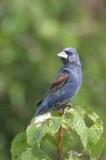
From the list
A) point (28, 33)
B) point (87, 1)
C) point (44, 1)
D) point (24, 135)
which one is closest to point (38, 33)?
point (28, 33)

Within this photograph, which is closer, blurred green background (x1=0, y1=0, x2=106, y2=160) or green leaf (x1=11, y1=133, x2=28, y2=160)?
green leaf (x1=11, y1=133, x2=28, y2=160)

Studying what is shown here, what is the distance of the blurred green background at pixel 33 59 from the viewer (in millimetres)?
6102

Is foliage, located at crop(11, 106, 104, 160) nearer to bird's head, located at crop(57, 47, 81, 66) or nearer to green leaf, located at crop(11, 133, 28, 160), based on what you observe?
green leaf, located at crop(11, 133, 28, 160)

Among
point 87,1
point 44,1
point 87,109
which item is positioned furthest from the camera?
point 87,1

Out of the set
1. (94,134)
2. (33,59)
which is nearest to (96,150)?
(94,134)

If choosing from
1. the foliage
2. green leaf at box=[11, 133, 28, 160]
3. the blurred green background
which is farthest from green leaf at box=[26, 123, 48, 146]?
the blurred green background

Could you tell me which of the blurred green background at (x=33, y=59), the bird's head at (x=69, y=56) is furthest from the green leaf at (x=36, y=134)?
the blurred green background at (x=33, y=59)

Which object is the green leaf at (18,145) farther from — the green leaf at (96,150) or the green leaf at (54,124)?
the green leaf at (96,150)

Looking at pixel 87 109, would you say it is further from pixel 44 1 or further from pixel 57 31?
pixel 44 1

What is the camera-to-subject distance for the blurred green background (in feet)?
20.0

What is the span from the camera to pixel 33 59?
636cm

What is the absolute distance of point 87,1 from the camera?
8742 mm

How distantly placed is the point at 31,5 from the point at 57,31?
0.54 meters

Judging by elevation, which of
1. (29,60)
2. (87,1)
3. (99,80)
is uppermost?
(87,1)
